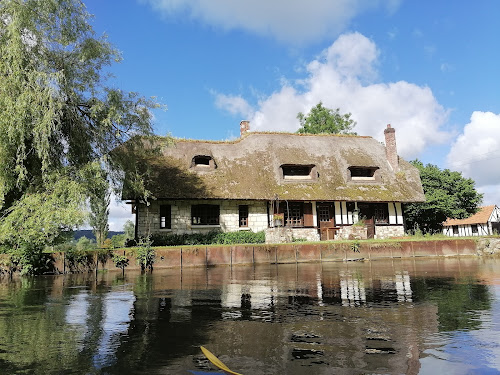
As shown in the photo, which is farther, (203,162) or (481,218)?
(481,218)

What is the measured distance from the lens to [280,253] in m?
16.6

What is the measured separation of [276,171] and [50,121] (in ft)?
47.2

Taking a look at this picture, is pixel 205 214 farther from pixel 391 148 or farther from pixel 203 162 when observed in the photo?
pixel 391 148

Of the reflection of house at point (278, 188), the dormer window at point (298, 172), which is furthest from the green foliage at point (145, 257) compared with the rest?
the dormer window at point (298, 172)

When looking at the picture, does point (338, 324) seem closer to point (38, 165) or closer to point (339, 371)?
point (339, 371)

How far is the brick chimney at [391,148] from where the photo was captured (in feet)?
88.3

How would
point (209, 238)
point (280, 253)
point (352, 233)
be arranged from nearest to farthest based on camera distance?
point (280, 253) → point (209, 238) → point (352, 233)

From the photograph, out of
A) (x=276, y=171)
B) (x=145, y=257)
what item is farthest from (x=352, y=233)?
(x=145, y=257)

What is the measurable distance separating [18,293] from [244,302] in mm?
6298

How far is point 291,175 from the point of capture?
2462cm

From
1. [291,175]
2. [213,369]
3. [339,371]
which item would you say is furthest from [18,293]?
[291,175]

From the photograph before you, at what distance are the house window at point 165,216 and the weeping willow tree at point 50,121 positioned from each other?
212 inches

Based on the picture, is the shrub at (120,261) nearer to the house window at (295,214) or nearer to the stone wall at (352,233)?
the house window at (295,214)

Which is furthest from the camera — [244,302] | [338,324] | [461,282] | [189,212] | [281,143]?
[281,143]
